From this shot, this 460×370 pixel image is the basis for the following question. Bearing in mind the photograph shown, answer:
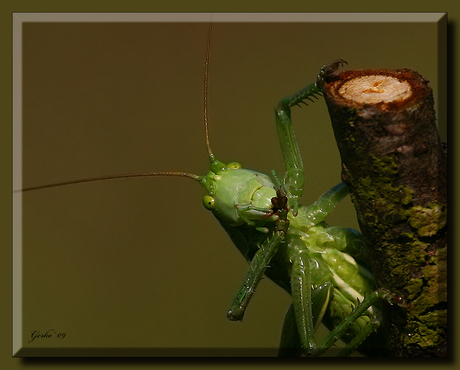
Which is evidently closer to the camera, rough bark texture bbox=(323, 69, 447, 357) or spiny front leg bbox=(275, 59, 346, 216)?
rough bark texture bbox=(323, 69, 447, 357)

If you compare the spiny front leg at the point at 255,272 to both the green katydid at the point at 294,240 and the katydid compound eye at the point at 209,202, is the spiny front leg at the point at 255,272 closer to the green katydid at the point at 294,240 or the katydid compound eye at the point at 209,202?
the green katydid at the point at 294,240

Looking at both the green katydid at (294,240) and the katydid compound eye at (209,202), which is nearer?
the green katydid at (294,240)

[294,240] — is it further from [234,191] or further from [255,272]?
[234,191]

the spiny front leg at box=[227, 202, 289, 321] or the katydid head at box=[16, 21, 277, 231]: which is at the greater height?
the katydid head at box=[16, 21, 277, 231]

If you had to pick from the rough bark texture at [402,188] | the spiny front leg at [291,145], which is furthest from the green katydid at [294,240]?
the rough bark texture at [402,188]

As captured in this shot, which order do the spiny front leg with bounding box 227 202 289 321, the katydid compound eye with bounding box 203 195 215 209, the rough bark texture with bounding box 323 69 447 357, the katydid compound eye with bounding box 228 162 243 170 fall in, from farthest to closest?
the katydid compound eye with bounding box 228 162 243 170
the katydid compound eye with bounding box 203 195 215 209
the spiny front leg with bounding box 227 202 289 321
the rough bark texture with bounding box 323 69 447 357

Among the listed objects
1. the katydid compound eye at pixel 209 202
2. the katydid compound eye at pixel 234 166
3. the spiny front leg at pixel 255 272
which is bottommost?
the spiny front leg at pixel 255 272

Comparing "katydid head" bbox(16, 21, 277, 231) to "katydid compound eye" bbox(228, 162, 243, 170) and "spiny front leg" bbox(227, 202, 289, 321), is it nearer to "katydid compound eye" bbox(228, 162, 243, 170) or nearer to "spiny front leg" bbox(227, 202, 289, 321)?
"katydid compound eye" bbox(228, 162, 243, 170)

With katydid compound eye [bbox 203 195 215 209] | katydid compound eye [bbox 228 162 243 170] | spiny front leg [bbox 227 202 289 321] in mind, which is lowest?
spiny front leg [bbox 227 202 289 321]

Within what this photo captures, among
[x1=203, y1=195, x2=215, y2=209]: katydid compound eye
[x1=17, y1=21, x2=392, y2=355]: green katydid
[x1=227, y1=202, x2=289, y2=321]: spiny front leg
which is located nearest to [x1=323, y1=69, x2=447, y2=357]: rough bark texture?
[x1=17, y1=21, x2=392, y2=355]: green katydid
